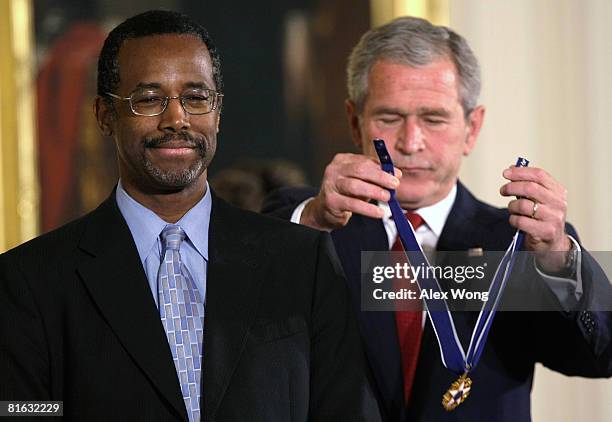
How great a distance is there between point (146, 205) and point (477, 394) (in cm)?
71

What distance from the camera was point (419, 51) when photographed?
82.5 inches

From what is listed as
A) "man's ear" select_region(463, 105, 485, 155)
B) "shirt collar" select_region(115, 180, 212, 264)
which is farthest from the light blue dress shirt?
"man's ear" select_region(463, 105, 485, 155)

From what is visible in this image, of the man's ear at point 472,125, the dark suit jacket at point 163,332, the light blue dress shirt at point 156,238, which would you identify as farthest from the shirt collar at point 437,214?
the light blue dress shirt at point 156,238

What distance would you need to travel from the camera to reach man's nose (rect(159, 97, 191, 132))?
1.61 meters

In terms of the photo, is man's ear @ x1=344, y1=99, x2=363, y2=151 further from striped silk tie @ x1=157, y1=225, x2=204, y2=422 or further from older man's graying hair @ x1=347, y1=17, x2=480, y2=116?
striped silk tie @ x1=157, y1=225, x2=204, y2=422

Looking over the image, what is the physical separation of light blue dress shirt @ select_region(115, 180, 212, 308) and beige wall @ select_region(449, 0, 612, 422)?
2211 mm

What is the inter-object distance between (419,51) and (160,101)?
0.65 metres

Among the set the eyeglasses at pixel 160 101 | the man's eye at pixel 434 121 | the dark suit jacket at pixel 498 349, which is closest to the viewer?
the eyeglasses at pixel 160 101

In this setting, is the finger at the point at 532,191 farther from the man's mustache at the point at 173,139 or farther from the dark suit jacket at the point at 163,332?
the man's mustache at the point at 173,139

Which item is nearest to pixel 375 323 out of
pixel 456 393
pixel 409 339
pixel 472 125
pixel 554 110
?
pixel 409 339

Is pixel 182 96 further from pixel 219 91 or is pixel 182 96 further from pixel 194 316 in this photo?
pixel 194 316

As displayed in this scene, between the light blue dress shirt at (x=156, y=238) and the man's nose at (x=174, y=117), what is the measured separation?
0.13m

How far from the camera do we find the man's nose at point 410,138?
79.0 inches

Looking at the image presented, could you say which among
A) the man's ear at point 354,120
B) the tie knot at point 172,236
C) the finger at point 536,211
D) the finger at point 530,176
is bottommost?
the tie knot at point 172,236
